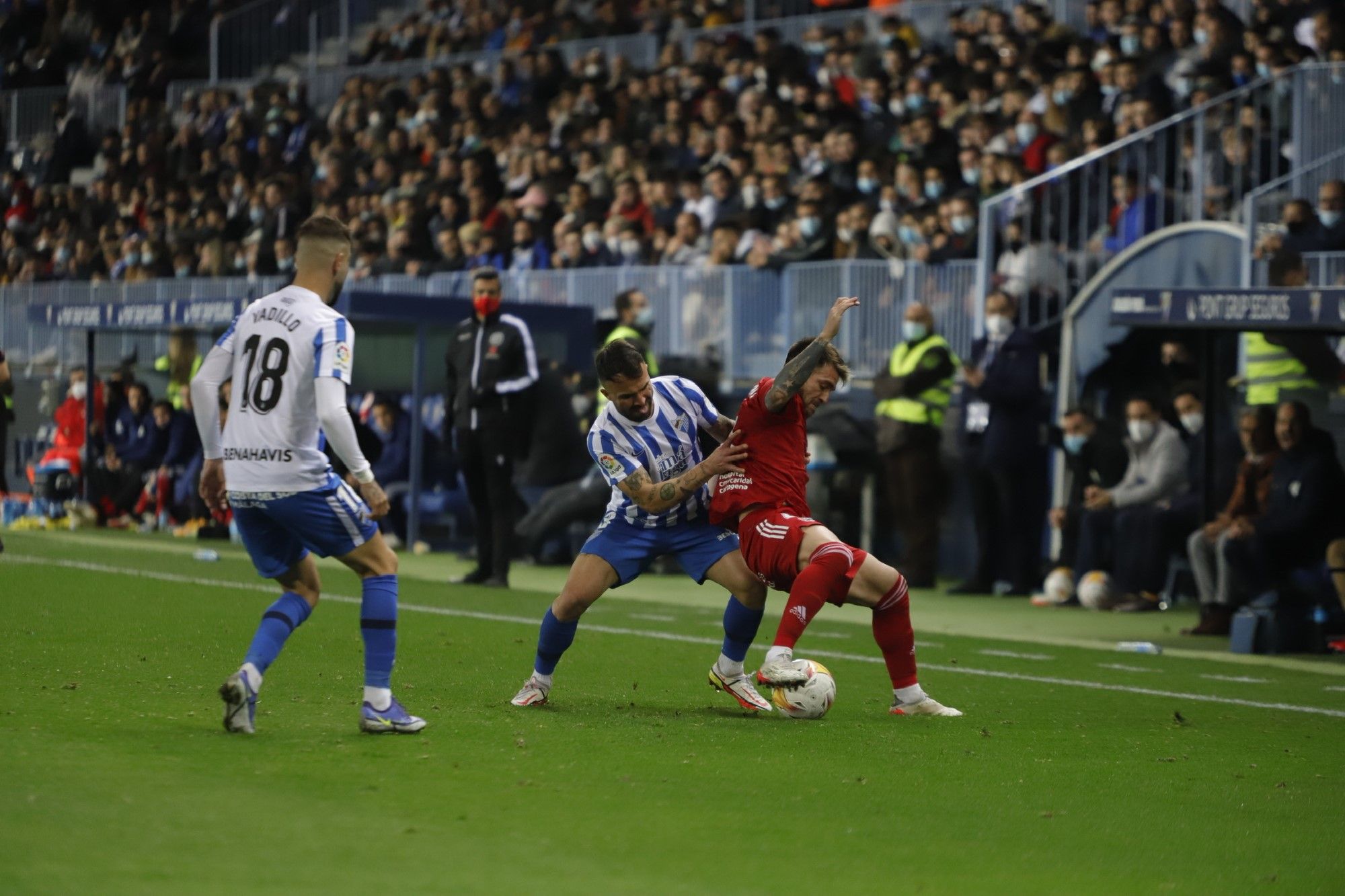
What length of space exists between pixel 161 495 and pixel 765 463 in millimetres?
15150

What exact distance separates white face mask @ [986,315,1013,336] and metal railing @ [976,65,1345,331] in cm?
100

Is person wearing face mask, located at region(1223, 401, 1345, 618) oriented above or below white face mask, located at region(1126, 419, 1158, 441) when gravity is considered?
below

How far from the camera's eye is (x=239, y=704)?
22.3ft

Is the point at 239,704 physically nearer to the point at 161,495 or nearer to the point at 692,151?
the point at 161,495

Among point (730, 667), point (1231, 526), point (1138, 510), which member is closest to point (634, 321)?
point (1138, 510)

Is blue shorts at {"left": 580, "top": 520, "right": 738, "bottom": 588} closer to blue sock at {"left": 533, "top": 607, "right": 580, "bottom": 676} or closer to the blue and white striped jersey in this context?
the blue and white striped jersey

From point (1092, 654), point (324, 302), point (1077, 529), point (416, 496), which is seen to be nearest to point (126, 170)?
point (416, 496)

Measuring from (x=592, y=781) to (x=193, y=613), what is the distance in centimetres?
629

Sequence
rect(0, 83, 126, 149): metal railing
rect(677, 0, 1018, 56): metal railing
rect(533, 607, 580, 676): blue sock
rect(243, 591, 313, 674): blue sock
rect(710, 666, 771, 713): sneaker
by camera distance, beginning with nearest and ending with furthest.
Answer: rect(243, 591, 313, 674): blue sock
rect(533, 607, 580, 676): blue sock
rect(710, 666, 771, 713): sneaker
rect(677, 0, 1018, 56): metal railing
rect(0, 83, 126, 149): metal railing

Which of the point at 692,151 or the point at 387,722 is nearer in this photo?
the point at 387,722

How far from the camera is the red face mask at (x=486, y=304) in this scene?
49.7ft

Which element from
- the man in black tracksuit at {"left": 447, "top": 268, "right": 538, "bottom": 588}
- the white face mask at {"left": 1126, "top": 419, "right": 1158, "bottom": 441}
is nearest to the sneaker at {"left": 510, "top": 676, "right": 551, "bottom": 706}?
the man in black tracksuit at {"left": 447, "top": 268, "right": 538, "bottom": 588}

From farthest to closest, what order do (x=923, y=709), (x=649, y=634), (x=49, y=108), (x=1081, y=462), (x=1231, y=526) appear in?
(x=49, y=108), (x=1081, y=462), (x=1231, y=526), (x=649, y=634), (x=923, y=709)

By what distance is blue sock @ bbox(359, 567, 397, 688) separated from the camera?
6973mm
